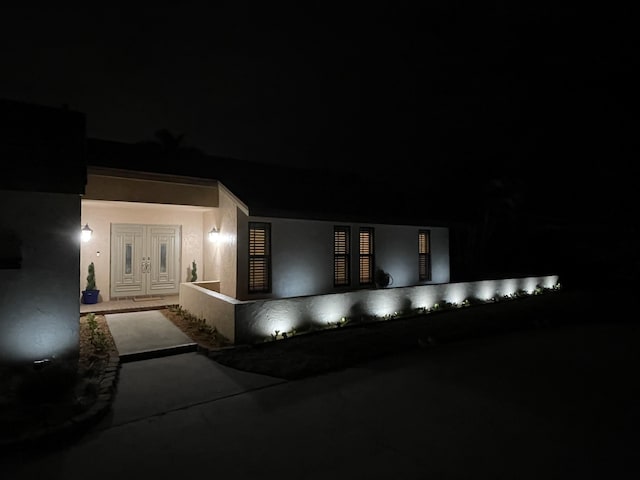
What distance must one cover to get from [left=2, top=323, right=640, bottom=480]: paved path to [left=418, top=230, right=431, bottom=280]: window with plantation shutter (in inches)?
264

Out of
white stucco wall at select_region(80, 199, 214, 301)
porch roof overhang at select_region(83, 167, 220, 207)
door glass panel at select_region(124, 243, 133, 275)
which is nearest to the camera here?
porch roof overhang at select_region(83, 167, 220, 207)

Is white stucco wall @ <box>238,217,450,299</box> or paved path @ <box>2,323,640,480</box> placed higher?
white stucco wall @ <box>238,217,450,299</box>

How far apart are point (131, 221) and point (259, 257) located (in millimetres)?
5225

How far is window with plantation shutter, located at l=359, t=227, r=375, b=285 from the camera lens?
11.7 m

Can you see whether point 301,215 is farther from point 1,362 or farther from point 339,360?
point 1,362

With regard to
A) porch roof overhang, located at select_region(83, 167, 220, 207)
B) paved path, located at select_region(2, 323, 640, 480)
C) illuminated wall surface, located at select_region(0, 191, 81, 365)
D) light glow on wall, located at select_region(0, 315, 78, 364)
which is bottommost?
paved path, located at select_region(2, 323, 640, 480)

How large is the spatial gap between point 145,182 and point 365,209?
6.69 m

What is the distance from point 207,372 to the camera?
240 inches

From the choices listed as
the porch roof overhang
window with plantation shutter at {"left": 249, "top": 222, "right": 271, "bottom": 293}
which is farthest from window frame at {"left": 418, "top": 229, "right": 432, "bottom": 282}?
the porch roof overhang

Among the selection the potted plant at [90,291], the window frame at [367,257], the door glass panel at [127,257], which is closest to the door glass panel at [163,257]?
the door glass panel at [127,257]

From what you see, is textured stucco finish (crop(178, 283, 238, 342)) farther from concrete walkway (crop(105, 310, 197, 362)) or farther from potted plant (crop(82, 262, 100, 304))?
potted plant (crop(82, 262, 100, 304))

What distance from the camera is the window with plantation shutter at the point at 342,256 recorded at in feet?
36.3

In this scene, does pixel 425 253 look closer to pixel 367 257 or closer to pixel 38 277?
pixel 367 257

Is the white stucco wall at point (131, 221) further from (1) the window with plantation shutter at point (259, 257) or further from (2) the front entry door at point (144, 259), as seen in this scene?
(1) the window with plantation shutter at point (259, 257)
